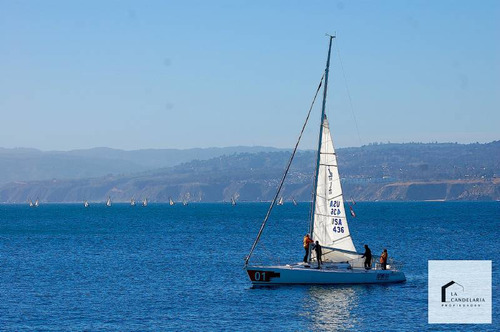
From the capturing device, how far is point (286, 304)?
5691cm

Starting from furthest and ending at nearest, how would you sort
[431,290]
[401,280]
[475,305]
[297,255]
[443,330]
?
[297,255] < [401,280] < [431,290] < [475,305] < [443,330]

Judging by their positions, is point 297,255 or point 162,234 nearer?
point 297,255

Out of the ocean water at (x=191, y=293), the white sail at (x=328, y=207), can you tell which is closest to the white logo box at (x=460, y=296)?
the ocean water at (x=191, y=293)

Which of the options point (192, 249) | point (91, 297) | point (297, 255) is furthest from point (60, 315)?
point (192, 249)

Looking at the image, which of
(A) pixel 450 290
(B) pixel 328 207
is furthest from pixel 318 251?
(A) pixel 450 290

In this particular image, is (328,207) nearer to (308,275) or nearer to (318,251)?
(318,251)

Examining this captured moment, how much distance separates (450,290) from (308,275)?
9604mm

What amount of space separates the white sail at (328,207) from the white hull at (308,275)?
5.86ft

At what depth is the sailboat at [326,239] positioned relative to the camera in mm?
62938

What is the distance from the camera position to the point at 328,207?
63.7 m

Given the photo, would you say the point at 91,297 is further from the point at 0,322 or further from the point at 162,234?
the point at 162,234

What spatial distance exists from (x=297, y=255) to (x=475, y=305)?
1468 inches

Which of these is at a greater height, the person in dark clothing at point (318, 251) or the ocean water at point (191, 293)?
the person in dark clothing at point (318, 251)

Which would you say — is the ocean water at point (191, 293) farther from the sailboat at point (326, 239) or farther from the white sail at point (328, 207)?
the white sail at point (328, 207)
